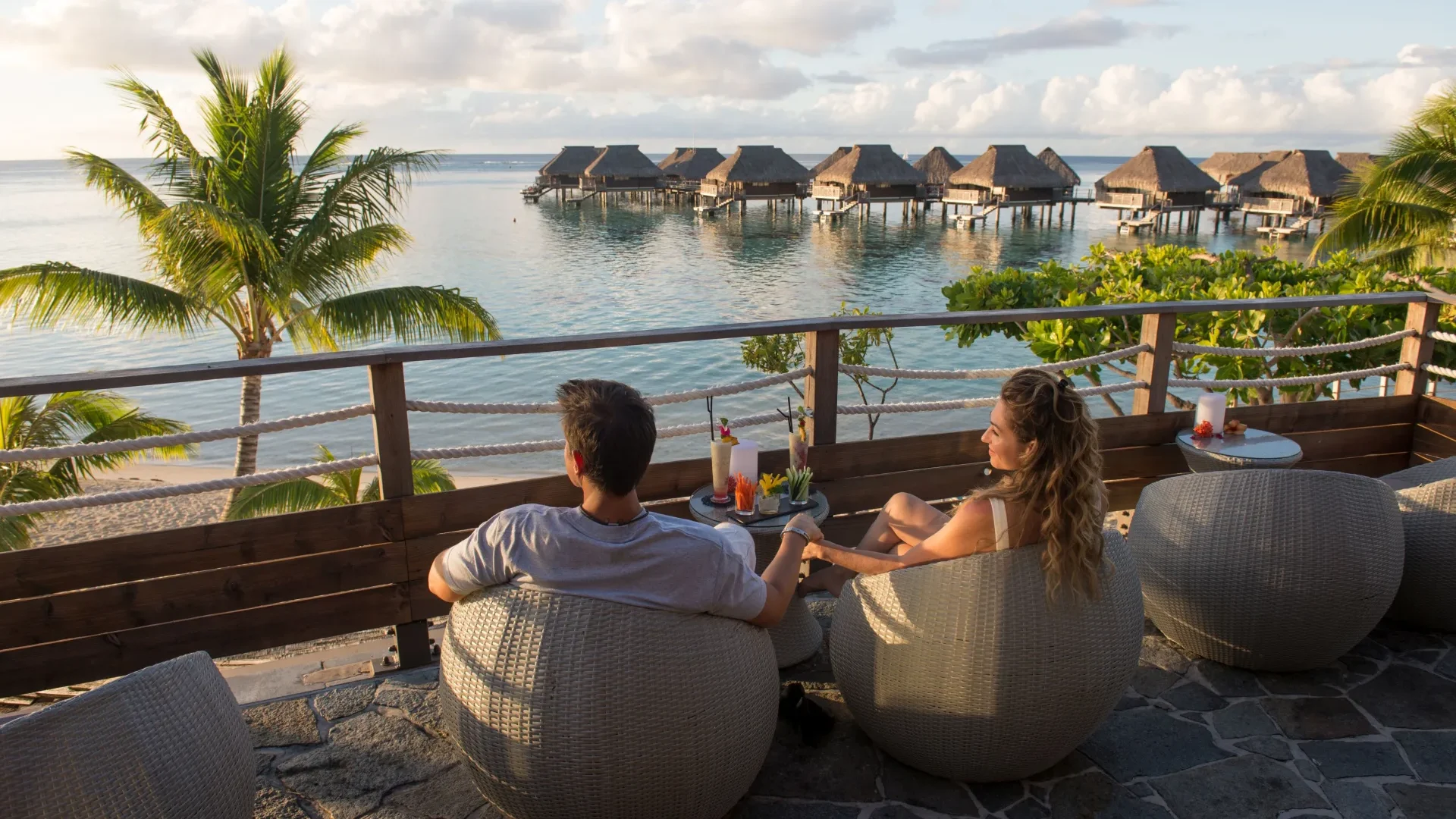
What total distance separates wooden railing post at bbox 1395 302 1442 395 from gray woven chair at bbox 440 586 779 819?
167 inches

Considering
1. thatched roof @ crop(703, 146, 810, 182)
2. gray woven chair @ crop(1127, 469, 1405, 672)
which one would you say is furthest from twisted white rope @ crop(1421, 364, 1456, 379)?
thatched roof @ crop(703, 146, 810, 182)

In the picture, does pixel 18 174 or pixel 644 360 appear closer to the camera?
pixel 644 360

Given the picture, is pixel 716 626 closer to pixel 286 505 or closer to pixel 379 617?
pixel 379 617

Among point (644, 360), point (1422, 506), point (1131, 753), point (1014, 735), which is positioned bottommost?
point (644, 360)

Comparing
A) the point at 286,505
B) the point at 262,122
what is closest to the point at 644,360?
the point at 262,122

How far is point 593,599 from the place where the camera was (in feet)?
6.24

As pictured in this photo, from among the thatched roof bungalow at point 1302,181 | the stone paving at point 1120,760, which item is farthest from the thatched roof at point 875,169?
the stone paving at point 1120,760

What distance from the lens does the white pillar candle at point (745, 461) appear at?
9.79 feet

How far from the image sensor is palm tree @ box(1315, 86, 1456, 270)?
974 cm

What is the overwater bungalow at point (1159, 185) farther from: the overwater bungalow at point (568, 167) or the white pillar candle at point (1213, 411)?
the white pillar candle at point (1213, 411)

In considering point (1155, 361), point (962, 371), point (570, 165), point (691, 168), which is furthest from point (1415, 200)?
point (570, 165)

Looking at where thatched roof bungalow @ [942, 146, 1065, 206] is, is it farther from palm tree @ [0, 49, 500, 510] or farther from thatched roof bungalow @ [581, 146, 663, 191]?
palm tree @ [0, 49, 500, 510]

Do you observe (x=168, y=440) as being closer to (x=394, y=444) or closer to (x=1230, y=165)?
(x=394, y=444)

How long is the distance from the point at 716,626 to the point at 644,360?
19.3 m
